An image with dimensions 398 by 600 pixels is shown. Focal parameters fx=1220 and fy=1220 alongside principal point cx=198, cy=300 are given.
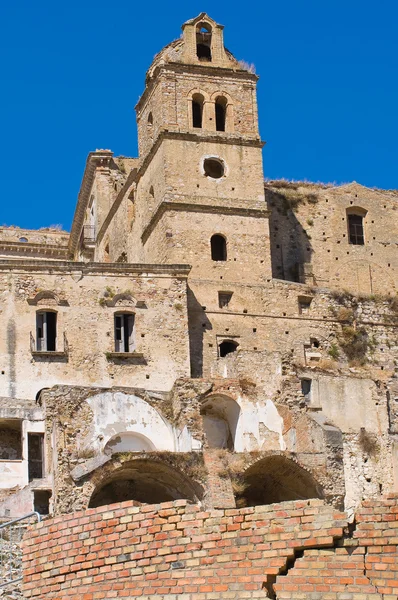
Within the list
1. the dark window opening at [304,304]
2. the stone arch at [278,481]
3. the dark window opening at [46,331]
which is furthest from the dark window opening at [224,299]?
the stone arch at [278,481]

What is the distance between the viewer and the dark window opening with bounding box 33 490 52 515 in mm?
35094

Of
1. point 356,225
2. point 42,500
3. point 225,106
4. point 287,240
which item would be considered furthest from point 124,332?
point 356,225

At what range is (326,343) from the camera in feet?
160

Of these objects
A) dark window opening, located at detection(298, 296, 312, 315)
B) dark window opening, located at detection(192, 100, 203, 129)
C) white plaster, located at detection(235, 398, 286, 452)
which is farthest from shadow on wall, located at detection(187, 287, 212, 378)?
dark window opening, located at detection(192, 100, 203, 129)

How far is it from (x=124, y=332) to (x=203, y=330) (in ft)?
11.6

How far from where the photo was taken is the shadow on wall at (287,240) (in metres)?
52.7

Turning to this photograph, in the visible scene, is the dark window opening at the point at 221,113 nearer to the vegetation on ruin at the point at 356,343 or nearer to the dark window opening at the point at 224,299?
the dark window opening at the point at 224,299

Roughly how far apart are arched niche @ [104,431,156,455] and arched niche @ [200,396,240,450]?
317cm

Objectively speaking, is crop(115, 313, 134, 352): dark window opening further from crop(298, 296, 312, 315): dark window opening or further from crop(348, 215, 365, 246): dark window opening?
crop(348, 215, 365, 246): dark window opening

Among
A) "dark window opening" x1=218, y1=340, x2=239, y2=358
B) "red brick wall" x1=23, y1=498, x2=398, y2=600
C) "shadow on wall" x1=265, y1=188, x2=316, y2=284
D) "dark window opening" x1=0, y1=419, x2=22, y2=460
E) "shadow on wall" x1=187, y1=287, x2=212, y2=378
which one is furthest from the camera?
"shadow on wall" x1=265, y1=188, x2=316, y2=284

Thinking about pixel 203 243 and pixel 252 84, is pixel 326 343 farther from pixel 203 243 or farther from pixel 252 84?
pixel 252 84

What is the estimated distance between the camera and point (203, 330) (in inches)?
1834

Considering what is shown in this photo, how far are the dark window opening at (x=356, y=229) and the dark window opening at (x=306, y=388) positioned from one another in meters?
13.4

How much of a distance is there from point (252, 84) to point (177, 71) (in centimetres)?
338
